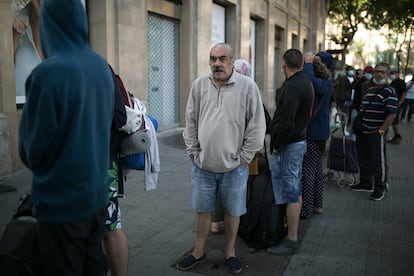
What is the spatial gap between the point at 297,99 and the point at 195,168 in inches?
44.9

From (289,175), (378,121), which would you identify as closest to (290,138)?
(289,175)

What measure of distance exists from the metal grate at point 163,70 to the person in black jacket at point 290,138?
6.72m

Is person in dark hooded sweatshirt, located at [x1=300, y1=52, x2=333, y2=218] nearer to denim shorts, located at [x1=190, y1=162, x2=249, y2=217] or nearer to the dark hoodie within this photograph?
denim shorts, located at [x1=190, y1=162, x2=249, y2=217]

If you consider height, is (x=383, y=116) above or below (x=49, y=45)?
below

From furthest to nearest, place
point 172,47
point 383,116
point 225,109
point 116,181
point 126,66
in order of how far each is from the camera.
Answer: point 172,47 < point 126,66 < point 383,116 < point 225,109 < point 116,181

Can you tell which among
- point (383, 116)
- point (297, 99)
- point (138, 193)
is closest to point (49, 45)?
point (297, 99)

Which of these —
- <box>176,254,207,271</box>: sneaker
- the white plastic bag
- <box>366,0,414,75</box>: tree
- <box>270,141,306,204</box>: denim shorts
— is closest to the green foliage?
<box>366,0,414,75</box>: tree

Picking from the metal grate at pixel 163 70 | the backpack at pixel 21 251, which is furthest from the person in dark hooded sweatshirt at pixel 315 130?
the metal grate at pixel 163 70

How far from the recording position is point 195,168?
3480 mm

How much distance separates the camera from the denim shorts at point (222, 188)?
338 centimetres

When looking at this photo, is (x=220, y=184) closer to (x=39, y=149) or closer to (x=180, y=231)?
(x=180, y=231)

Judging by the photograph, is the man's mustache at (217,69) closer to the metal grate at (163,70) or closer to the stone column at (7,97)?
the stone column at (7,97)

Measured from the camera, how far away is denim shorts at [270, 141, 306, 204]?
3914 millimetres

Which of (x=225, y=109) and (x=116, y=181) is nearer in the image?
(x=116, y=181)
